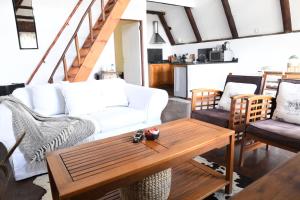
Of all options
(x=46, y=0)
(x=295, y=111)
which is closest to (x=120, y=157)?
(x=295, y=111)

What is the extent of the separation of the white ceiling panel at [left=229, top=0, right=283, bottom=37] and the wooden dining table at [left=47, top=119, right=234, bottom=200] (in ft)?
14.3

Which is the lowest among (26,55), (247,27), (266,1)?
(26,55)

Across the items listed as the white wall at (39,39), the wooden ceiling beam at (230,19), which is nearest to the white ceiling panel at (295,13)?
the wooden ceiling beam at (230,19)

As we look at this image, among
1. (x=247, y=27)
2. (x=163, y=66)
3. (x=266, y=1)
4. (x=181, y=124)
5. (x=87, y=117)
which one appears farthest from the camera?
(x=163, y=66)

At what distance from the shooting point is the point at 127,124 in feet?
8.16

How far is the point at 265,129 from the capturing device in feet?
6.37

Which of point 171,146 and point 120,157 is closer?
point 120,157

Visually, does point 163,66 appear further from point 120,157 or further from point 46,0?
point 120,157

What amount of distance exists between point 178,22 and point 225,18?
177cm

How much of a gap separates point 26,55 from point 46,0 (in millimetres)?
1181

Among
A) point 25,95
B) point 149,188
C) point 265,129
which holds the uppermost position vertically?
point 25,95

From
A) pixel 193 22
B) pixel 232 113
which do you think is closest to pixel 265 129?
pixel 232 113

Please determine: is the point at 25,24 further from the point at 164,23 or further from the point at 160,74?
the point at 164,23

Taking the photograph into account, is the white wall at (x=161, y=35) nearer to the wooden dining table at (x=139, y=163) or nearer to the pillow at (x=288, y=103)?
the pillow at (x=288, y=103)
